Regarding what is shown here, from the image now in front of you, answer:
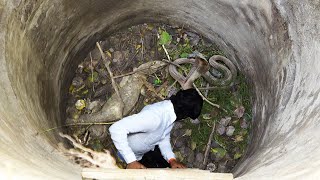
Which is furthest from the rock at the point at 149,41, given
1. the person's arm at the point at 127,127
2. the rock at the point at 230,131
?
the person's arm at the point at 127,127

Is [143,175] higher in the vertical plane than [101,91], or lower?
lower

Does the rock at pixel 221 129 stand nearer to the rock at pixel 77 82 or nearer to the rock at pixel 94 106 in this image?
the rock at pixel 94 106

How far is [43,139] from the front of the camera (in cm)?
271

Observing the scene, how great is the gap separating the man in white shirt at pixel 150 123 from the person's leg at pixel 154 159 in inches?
8.3

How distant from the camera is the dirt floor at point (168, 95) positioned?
12.6 feet

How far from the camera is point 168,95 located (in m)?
3.96

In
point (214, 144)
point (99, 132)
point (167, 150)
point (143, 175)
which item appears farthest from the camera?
point (214, 144)

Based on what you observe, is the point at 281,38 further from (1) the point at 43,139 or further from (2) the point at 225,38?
(1) the point at 43,139

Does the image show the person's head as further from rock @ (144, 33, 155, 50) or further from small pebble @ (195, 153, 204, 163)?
rock @ (144, 33, 155, 50)

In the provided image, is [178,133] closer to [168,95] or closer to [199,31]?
[168,95]

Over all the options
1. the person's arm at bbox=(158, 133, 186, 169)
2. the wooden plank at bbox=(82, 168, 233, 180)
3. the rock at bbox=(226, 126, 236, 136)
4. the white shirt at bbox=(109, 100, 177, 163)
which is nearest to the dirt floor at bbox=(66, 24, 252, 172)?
the rock at bbox=(226, 126, 236, 136)

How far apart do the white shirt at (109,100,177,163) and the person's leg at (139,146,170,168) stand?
0.66 feet

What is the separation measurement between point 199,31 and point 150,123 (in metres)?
1.54

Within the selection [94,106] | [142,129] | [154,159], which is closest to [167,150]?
[154,159]
